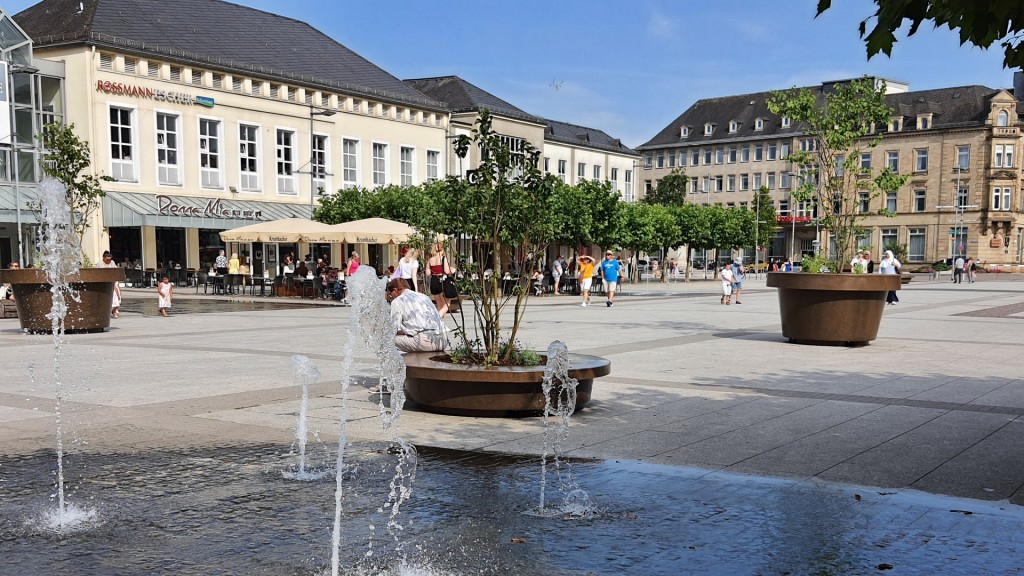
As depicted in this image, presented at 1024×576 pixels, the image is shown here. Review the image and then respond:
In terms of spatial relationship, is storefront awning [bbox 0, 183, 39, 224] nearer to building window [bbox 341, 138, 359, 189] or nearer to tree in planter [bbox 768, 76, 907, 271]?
building window [bbox 341, 138, 359, 189]

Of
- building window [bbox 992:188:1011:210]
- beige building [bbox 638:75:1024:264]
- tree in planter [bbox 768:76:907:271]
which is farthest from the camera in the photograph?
building window [bbox 992:188:1011:210]

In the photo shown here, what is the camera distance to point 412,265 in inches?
768

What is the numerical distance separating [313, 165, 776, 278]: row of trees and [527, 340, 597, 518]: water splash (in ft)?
4.47

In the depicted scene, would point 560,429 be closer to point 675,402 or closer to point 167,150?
point 675,402

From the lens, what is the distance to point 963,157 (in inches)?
3179

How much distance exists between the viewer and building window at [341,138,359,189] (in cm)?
4572

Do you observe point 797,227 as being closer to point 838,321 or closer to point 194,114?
point 194,114

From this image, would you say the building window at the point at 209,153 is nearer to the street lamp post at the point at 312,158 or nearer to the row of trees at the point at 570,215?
the street lamp post at the point at 312,158

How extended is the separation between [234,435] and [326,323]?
11883mm

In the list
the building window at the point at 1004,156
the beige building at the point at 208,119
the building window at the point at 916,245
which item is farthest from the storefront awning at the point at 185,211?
the building window at the point at 1004,156

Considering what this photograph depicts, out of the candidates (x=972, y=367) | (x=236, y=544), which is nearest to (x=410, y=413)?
(x=236, y=544)

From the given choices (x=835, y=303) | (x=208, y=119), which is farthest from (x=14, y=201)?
(x=835, y=303)

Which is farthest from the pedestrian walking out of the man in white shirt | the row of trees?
the man in white shirt

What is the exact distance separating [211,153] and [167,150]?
232 cm
